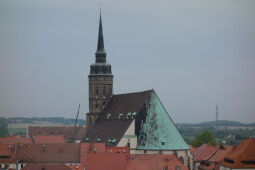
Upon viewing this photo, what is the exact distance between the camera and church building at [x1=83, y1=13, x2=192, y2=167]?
107562mm

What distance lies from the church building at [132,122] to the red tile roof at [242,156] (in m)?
11.0

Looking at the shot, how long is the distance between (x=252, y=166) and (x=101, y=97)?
43.3m

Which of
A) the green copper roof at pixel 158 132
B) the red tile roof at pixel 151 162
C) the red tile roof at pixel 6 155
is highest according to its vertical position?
the green copper roof at pixel 158 132

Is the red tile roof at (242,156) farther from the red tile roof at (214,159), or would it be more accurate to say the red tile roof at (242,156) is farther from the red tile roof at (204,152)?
the red tile roof at (204,152)

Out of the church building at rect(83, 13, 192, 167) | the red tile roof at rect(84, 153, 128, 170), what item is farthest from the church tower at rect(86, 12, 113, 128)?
the red tile roof at rect(84, 153, 128, 170)

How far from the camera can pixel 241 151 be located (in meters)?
94.7

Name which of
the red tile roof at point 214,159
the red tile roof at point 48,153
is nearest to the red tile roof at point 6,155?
the red tile roof at point 48,153

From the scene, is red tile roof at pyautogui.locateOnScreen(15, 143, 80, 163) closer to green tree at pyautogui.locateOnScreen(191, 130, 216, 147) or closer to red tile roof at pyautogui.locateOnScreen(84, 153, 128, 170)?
red tile roof at pyautogui.locateOnScreen(84, 153, 128, 170)

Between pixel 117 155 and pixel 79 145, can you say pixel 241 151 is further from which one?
pixel 79 145

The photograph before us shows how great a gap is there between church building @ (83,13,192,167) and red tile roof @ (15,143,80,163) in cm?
650

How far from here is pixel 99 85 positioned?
12850 cm

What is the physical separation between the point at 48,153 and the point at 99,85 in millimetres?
22058

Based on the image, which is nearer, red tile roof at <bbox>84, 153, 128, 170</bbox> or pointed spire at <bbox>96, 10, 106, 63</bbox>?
red tile roof at <bbox>84, 153, 128, 170</bbox>

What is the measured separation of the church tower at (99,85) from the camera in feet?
420
